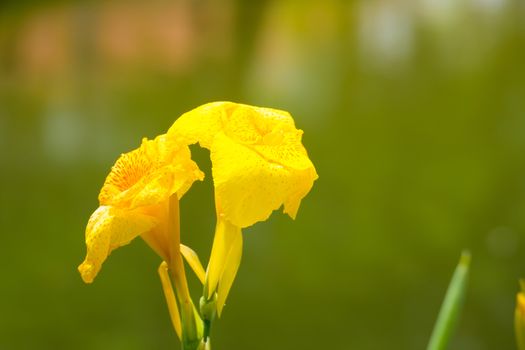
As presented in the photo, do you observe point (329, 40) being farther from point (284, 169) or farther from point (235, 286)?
point (284, 169)

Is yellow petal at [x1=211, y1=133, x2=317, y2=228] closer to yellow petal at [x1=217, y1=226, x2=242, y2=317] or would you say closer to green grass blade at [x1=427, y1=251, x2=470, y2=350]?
yellow petal at [x1=217, y1=226, x2=242, y2=317]

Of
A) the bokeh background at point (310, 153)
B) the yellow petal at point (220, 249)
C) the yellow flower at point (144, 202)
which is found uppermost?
the yellow flower at point (144, 202)

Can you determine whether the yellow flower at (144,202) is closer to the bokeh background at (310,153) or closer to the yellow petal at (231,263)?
the yellow petal at (231,263)

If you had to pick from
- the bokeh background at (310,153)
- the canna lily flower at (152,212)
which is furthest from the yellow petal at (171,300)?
the bokeh background at (310,153)

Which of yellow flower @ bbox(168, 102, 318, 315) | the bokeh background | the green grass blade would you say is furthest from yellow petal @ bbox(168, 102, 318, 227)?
the bokeh background

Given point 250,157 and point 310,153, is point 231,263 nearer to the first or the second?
point 250,157

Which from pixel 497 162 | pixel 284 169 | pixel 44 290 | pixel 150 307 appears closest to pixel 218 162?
pixel 284 169

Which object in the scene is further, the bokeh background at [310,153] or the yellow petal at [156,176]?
the bokeh background at [310,153]
